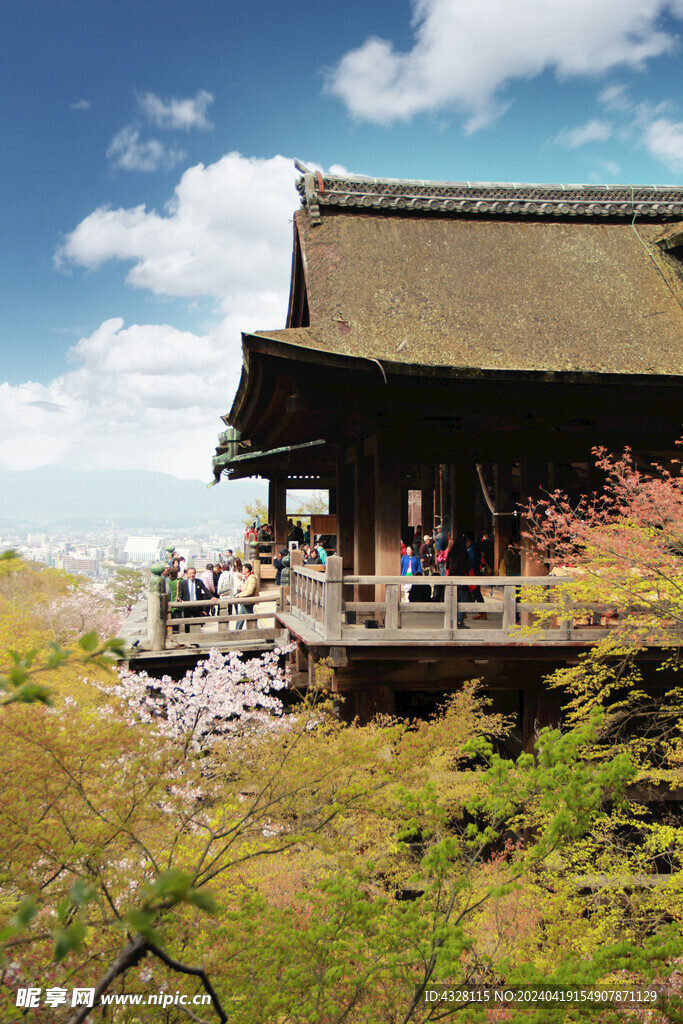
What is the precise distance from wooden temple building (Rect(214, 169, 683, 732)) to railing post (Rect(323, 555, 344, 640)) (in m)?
0.02

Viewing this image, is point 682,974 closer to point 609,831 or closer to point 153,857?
point 609,831

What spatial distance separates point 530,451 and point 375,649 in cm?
375

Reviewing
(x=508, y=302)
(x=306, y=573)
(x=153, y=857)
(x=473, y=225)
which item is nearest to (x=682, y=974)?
(x=153, y=857)

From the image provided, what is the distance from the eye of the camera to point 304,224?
13.2 metres

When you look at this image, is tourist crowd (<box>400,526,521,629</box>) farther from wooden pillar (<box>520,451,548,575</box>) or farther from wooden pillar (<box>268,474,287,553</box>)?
wooden pillar (<box>268,474,287,553</box>)

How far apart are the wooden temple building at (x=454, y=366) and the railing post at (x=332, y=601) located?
17mm

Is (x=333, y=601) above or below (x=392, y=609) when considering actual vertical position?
above

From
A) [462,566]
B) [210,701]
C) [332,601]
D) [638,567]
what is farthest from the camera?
[462,566]

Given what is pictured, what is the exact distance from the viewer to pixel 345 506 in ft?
47.7

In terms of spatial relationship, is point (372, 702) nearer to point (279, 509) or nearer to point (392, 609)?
point (392, 609)

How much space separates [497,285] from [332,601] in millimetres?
6147

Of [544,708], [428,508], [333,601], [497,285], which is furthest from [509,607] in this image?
[428,508]

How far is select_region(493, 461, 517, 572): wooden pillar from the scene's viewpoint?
46.3 ft

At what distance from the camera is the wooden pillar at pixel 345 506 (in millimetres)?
14203
